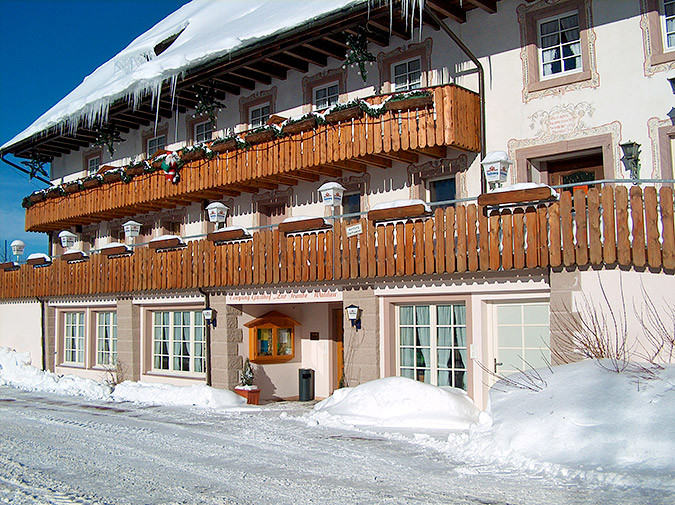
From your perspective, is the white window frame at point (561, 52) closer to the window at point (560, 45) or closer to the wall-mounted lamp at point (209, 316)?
the window at point (560, 45)

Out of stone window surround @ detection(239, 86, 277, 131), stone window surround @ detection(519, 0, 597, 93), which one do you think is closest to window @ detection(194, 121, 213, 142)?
stone window surround @ detection(239, 86, 277, 131)

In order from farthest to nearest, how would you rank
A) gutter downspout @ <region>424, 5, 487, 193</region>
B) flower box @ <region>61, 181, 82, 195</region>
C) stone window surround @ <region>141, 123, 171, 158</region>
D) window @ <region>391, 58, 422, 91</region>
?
1. flower box @ <region>61, 181, 82, 195</region>
2. stone window surround @ <region>141, 123, 171, 158</region>
3. window @ <region>391, 58, 422, 91</region>
4. gutter downspout @ <region>424, 5, 487, 193</region>

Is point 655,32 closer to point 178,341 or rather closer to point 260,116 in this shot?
point 260,116

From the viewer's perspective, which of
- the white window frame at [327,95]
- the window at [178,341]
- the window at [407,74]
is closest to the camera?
the window at [407,74]

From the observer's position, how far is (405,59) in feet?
49.6

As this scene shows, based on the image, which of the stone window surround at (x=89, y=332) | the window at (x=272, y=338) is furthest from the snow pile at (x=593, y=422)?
the stone window surround at (x=89, y=332)

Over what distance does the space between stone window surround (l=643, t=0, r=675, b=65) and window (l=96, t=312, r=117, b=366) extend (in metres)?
15.2

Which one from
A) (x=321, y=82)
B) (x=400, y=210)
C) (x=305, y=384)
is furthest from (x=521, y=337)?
(x=321, y=82)

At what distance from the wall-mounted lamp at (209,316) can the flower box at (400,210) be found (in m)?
5.00

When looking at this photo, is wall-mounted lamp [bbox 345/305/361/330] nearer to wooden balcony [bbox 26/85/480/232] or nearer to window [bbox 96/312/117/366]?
wooden balcony [bbox 26/85/480/232]

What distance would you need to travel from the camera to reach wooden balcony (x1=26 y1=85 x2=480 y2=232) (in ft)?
43.4

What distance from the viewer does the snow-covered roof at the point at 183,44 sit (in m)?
16.3

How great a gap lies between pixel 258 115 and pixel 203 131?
7.74 ft

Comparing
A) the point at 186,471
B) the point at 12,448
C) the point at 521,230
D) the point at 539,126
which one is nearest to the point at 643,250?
the point at 521,230
